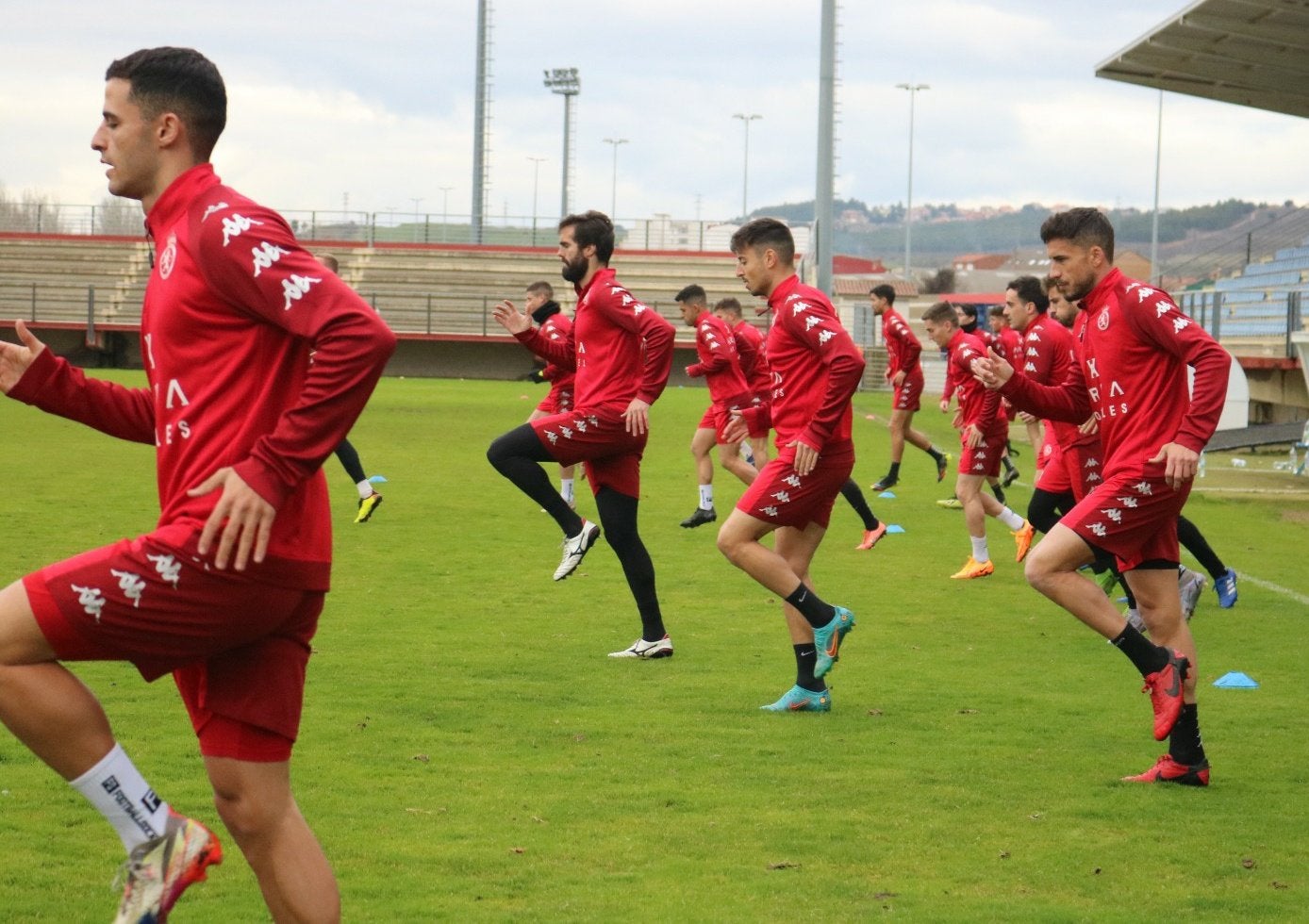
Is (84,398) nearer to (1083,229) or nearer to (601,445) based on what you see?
(1083,229)

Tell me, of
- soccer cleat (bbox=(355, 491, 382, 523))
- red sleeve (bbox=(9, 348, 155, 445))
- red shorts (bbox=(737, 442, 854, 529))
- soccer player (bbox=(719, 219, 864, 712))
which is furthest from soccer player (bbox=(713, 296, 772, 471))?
red sleeve (bbox=(9, 348, 155, 445))

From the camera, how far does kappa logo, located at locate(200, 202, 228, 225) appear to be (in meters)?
3.61

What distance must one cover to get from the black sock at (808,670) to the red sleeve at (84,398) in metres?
4.07

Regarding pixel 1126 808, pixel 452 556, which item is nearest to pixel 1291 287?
pixel 452 556

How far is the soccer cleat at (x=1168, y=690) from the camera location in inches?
240

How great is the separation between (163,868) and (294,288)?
1.28 m

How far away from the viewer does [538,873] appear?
512cm

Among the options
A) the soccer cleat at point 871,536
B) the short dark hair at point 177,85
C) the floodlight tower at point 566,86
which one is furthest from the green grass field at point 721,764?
the floodlight tower at point 566,86

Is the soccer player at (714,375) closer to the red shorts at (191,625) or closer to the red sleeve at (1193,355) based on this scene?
the red sleeve at (1193,355)

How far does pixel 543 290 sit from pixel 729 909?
1179 cm

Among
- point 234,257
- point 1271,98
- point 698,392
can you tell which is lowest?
point 698,392

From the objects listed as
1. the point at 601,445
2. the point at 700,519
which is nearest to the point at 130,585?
the point at 601,445

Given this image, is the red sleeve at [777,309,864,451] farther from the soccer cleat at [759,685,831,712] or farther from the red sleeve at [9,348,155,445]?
the red sleeve at [9,348,155,445]

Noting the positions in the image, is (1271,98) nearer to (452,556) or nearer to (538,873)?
(452,556)
